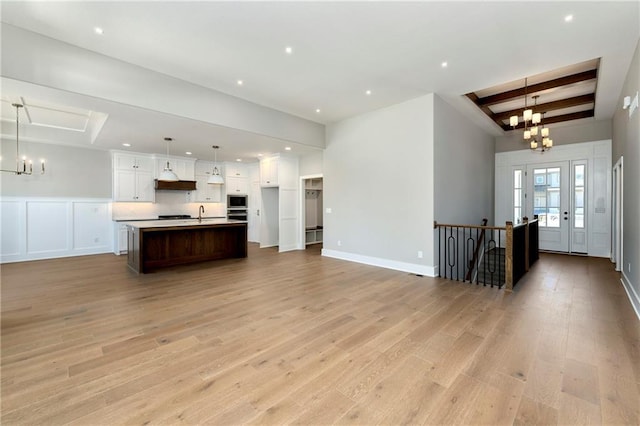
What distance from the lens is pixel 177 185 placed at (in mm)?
8289

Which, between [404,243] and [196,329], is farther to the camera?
[404,243]

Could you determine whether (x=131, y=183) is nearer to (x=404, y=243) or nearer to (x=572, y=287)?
(x=404, y=243)

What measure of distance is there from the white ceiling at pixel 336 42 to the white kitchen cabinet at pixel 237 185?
173 inches

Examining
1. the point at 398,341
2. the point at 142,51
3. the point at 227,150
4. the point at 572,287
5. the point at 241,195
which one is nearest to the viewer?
the point at 398,341

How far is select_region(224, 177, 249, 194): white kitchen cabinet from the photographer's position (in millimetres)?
9381

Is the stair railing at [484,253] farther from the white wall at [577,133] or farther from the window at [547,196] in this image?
the white wall at [577,133]

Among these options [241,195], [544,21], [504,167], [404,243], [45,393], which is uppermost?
[544,21]

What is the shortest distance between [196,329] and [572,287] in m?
5.45

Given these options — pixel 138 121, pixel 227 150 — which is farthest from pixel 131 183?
pixel 138 121

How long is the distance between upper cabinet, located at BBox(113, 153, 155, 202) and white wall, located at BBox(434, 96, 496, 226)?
756 cm

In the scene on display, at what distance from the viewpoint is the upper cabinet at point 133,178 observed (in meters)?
7.46

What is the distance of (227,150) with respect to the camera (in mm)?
7430

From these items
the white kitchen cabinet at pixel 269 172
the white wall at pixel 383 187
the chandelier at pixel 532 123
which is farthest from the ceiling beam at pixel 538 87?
A: the white kitchen cabinet at pixel 269 172

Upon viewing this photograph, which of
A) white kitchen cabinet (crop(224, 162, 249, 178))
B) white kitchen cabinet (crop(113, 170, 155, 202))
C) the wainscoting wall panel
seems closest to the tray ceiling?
white kitchen cabinet (crop(224, 162, 249, 178))
